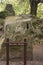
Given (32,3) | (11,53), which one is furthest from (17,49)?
(32,3)

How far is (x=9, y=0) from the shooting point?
Result: 1570 cm

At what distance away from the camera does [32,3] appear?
9508 mm

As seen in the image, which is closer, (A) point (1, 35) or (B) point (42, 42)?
(B) point (42, 42)

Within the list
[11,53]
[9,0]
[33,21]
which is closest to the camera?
[11,53]

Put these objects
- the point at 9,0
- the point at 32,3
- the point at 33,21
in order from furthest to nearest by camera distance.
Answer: the point at 9,0 < the point at 32,3 < the point at 33,21

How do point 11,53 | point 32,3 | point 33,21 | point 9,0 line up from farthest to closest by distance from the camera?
point 9,0 < point 32,3 < point 33,21 < point 11,53

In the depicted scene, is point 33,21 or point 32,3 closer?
point 33,21

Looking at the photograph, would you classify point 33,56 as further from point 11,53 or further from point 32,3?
point 32,3

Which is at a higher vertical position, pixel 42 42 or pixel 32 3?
pixel 32 3

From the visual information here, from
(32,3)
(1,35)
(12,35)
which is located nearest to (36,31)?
(12,35)

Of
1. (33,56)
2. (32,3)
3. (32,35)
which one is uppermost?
(32,3)

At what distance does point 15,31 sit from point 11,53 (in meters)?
0.72

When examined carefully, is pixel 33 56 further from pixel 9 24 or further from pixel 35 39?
pixel 9 24

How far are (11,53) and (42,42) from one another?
984 mm
